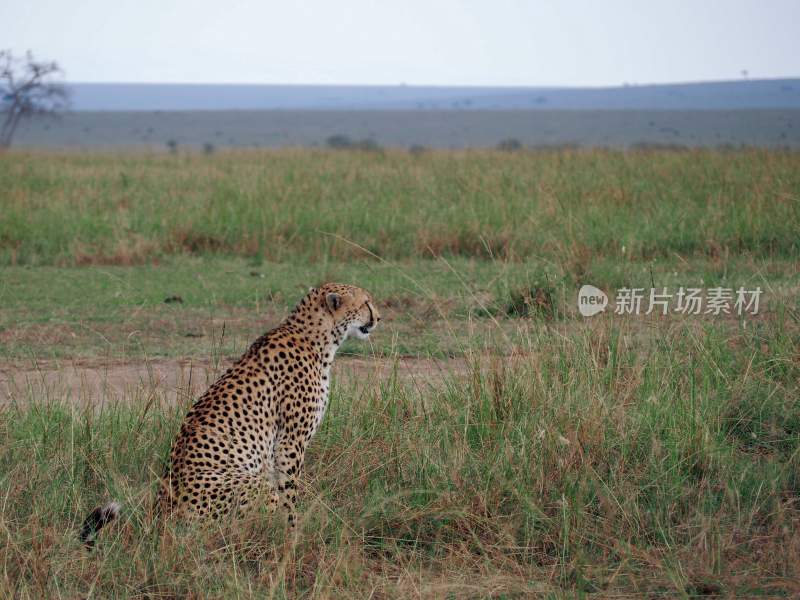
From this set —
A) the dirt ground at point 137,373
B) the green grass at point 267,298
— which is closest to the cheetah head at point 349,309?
the dirt ground at point 137,373

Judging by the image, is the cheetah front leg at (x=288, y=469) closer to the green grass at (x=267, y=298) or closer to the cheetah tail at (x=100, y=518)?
the cheetah tail at (x=100, y=518)

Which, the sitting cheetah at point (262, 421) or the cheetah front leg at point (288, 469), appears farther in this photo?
the cheetah front leg at point (288, 469)

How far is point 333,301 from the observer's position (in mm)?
3441

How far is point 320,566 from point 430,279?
4475 millimetres

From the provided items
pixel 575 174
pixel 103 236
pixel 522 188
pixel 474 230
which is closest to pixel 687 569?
pixel 474 230

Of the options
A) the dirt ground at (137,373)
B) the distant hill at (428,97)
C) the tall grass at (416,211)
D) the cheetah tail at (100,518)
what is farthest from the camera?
the distant hill at (428,97)

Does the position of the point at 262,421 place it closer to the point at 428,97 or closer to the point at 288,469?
the point at 288,469

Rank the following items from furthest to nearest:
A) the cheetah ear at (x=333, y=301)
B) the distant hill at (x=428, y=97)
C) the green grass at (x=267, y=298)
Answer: the distant hill at (x=428, y=97) → the green grass at (x=267, y=298) → the cheetah ear at (x=333, y=301)

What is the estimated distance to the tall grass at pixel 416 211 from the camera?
795 centimetres

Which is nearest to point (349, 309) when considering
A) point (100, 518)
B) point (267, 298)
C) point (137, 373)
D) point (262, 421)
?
point (262, 421)

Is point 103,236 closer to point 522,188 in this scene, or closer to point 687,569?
point 522,188

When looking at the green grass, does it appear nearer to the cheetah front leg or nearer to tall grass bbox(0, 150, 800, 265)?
tall grass bbox(0, 150, 800, 265)

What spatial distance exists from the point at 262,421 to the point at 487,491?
690 mm

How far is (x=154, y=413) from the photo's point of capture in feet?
12.2
